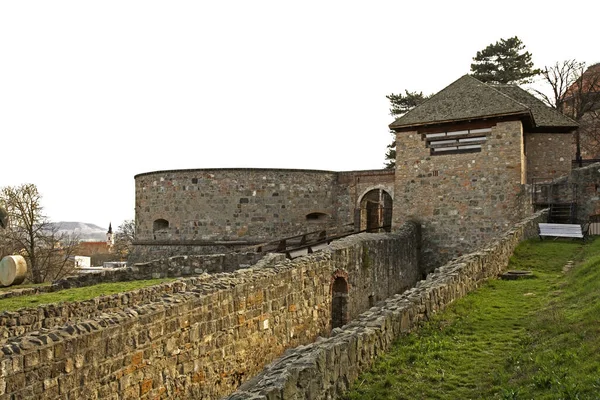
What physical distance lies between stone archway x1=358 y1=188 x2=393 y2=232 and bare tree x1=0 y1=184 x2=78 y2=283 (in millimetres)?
18716

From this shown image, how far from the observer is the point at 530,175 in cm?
2264

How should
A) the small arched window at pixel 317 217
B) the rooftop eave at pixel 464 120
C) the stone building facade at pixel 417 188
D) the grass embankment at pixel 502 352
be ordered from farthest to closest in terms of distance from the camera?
the small arched window at pixel 317 217
the stone building facade at pixel 417 188
the rooftop eave at pixel 464 120
the grass embankment at pixel 502 352

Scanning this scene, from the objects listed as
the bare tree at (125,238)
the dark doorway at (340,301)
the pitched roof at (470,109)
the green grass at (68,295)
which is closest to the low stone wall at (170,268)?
the green grass at (68,295)

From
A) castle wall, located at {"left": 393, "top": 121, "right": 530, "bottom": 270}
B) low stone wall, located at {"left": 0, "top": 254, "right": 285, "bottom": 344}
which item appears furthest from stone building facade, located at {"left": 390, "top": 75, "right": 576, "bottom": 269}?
low stone wall, located at {"left": 0, "top": 254, "right": 285, "bottom": 344}

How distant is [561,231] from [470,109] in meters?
5.72

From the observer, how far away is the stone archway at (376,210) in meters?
24.8

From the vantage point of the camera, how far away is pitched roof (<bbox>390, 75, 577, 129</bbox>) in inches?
758

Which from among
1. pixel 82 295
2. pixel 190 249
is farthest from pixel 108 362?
pixel 190 249

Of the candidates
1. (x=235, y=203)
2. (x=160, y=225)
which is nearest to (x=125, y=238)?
(x=160, y=225)

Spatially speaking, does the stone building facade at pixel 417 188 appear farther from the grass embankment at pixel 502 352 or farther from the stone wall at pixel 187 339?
the grass embankment at pixel 502 352

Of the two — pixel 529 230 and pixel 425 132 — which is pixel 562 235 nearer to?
pixel 529 230

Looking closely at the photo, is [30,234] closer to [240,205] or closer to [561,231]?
[240,205]

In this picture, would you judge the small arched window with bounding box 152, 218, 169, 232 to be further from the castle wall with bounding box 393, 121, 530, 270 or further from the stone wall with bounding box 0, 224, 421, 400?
the stone wall with bounding box 0, 224, 421, 400

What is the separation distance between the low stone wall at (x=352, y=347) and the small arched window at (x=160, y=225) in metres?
16.3
